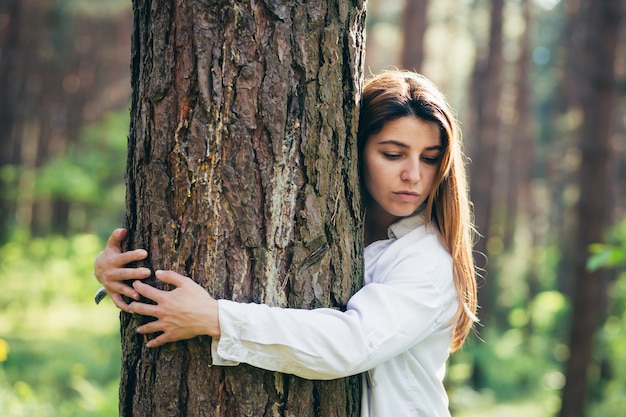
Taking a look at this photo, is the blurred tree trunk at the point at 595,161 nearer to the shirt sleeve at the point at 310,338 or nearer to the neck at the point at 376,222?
the neck at the point at 376,222

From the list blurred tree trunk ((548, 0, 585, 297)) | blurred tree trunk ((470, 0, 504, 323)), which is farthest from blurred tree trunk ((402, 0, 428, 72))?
blurred tree trunk ((548, 0, 585, 297))

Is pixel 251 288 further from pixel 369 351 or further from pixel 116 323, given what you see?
pixel 116 323

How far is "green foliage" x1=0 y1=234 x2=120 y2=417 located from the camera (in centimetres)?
732

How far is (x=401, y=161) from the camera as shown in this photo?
241cm

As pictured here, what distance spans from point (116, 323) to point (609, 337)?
9035mm

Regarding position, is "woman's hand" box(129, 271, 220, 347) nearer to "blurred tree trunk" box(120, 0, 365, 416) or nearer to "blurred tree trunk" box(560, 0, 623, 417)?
"blurred tree trunk" box(120, 0, 365, 416)

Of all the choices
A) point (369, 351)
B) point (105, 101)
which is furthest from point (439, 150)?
point (105, 101)

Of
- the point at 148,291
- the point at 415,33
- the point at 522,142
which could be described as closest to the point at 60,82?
the point at 522,142

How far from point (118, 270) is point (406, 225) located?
1057 millimetres

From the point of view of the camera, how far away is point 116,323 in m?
13.1

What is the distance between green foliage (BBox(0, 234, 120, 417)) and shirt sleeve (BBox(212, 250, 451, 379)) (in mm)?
4508

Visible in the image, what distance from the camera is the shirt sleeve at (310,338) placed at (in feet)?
6.51

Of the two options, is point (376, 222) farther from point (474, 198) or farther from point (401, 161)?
point (474, 198)

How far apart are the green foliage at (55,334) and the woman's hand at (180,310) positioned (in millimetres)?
4366
